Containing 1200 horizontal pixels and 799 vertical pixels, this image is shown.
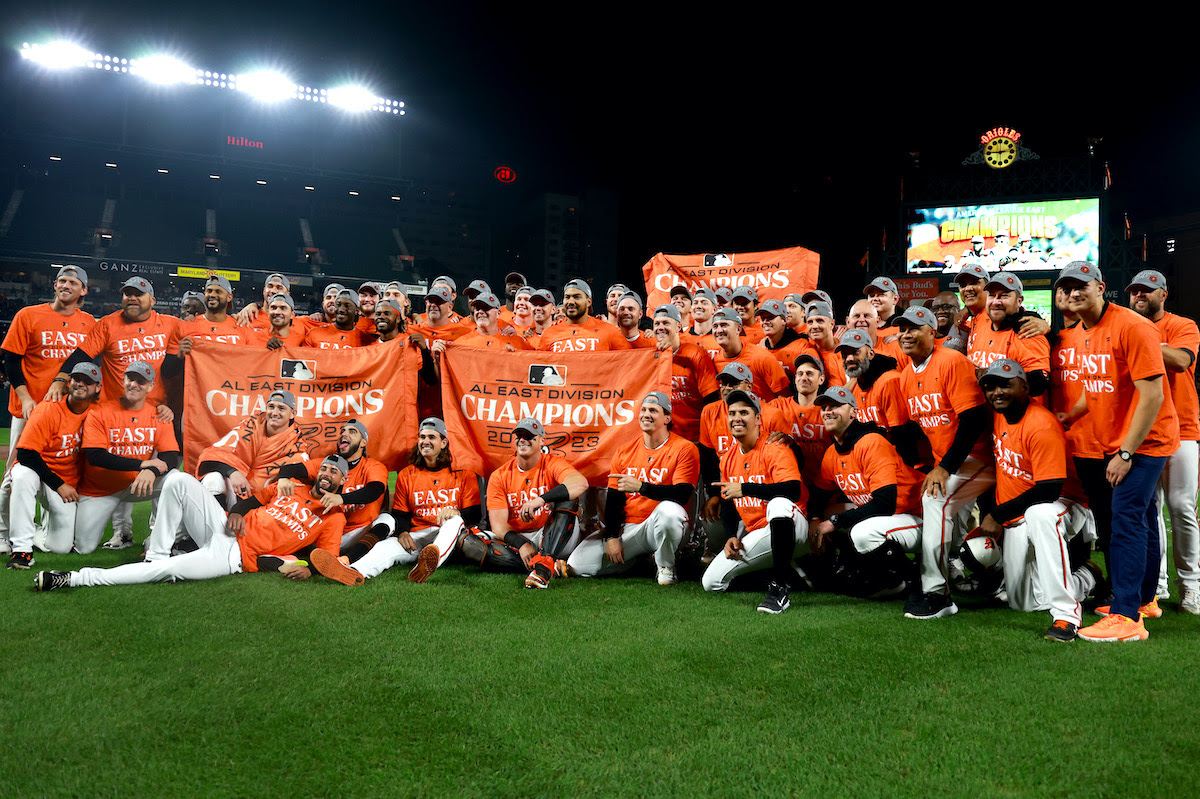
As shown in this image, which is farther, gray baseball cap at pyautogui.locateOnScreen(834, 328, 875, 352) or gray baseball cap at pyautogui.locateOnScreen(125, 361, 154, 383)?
gray baseball cap at pyautogui.locateOnScreen(125, 361, 154, 383)

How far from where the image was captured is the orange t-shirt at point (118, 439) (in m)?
6.79

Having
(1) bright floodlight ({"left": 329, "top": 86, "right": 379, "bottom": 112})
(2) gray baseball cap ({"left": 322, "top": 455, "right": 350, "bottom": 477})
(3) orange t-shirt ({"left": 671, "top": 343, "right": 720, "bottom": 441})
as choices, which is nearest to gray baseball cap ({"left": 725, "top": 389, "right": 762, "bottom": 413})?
(3) orange t-shirt ({"left": 671, "top": 343, "right": 720, "bottom": 441})

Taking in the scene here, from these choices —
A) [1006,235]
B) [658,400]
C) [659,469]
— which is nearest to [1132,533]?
[659,469]

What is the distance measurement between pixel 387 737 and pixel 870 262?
29.3m

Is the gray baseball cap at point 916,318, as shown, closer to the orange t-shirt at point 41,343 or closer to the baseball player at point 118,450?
the baseball player at point 118,450

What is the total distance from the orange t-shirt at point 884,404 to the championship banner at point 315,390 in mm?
3996

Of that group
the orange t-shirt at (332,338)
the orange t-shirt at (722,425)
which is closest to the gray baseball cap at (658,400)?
the orange t-shirt at (722,425)

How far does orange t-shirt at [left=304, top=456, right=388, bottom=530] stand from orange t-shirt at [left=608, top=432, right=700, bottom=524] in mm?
2043

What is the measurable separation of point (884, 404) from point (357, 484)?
4369mm

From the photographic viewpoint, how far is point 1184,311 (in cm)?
3562

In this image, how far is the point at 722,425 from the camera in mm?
6605

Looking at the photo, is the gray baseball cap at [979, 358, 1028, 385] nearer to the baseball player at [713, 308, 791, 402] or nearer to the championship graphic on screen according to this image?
the baseball player at [713, 308, 791, 402]

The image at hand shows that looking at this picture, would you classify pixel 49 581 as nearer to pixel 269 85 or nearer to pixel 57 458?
pixel 57 458

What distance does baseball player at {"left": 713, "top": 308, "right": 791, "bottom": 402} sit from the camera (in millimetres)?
6816
